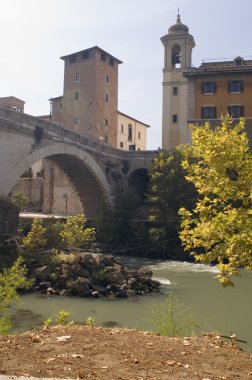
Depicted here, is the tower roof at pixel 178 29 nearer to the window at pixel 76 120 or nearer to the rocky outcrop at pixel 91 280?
the window at pixel 76 120

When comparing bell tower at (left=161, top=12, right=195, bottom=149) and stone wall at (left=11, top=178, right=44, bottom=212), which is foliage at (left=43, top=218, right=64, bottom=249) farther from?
stone wall at (left=11, top=178, right=44, bottom=212)

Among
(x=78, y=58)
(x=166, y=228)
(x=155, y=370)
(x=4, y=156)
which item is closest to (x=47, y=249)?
(x=4, y=156)

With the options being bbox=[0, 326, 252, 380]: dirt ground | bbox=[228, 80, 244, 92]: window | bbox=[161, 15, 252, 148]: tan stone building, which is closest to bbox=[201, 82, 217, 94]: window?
bbox=[161, 15, 252, 148]: tan stone building

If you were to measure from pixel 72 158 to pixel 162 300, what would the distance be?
2062 centimetres

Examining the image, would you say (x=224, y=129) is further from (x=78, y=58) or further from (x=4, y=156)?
(x=78, y=58)

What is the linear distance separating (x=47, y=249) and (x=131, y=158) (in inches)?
860

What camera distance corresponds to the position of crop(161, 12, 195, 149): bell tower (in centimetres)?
4472

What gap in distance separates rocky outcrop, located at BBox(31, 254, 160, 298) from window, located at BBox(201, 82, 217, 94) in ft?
85.0

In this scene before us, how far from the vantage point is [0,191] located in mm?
27578

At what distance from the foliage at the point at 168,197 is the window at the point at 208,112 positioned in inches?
474

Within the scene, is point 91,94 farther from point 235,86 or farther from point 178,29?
point 235,86

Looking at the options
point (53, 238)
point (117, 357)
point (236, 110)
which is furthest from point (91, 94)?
point (117, 357)

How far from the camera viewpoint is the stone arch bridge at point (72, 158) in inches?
1110

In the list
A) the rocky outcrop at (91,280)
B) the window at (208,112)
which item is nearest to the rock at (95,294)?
the rocky outcrop at (91,280)
